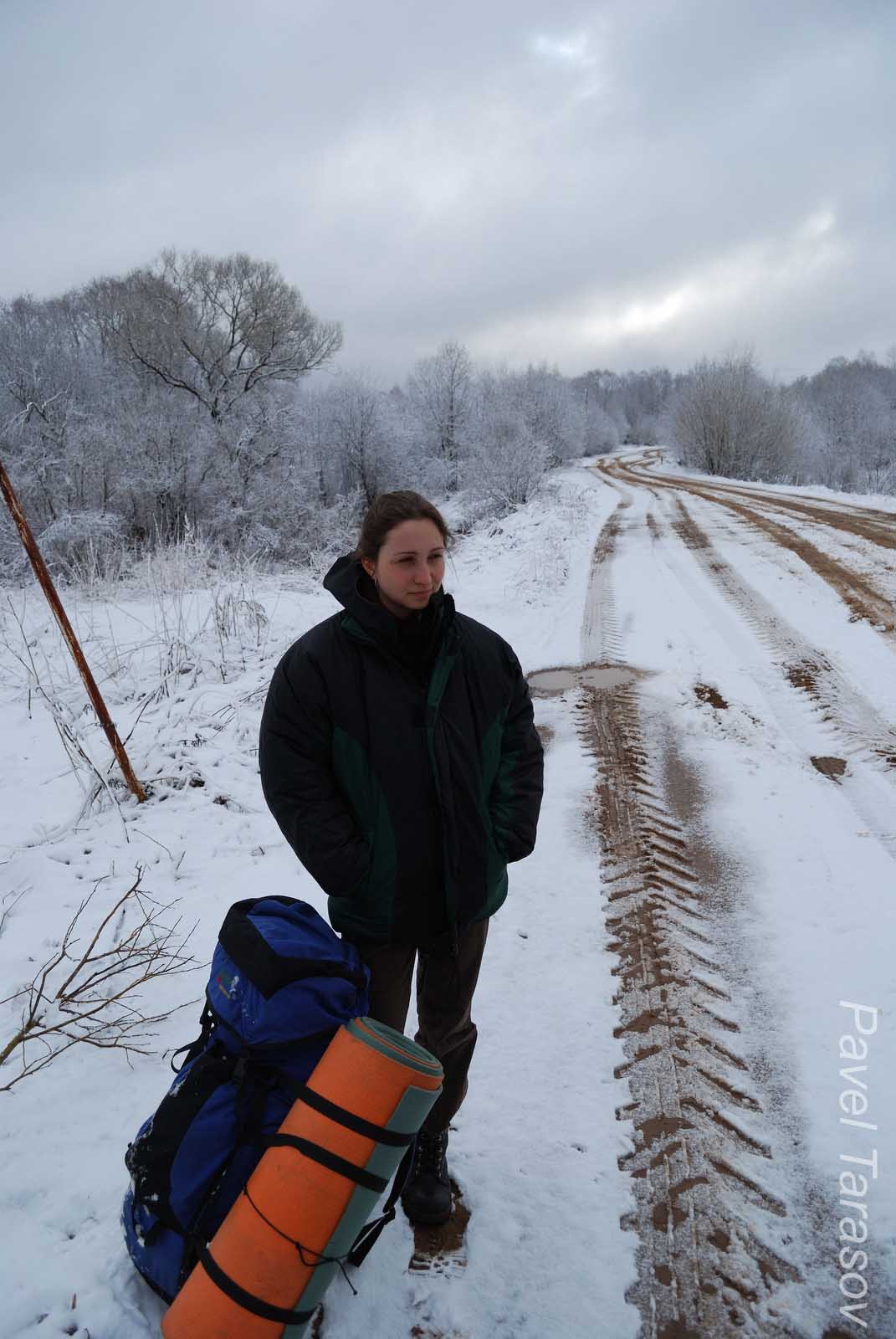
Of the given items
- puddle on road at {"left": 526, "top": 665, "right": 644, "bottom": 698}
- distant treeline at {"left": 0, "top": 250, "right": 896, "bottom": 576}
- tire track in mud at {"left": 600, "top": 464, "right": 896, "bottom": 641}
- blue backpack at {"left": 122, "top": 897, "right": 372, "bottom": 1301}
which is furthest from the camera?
distant treeline at {"left": 0, "top": 250, "right": 896, "bottom": 576}

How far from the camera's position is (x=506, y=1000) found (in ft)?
9.20

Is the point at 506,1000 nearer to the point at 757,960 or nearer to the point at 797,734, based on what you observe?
the point at 757,960

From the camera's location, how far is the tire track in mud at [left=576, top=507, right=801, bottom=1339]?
182 centimetres

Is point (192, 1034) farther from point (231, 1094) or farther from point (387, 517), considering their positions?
point (387, 517)

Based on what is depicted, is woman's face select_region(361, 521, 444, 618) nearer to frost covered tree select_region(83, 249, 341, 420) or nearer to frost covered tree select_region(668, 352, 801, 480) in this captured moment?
frost covered tree select_region(83, 249, 341, 420)

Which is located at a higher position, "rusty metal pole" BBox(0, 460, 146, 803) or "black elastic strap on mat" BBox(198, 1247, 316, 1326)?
"rusty metal pole" BBox(0, 460, 146, 803)

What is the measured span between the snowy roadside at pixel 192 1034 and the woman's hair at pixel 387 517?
2.00m

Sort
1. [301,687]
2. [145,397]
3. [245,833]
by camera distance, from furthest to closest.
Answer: [145,397] → [245,833] → [301,687]

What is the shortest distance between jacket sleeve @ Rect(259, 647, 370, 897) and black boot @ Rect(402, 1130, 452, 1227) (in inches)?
36.6

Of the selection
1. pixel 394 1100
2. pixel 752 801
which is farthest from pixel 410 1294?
pixel 752 801

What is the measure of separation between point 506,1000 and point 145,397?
21.5 metres

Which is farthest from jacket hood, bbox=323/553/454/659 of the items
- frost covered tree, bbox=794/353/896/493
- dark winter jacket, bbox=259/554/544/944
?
frost covered tree, bbox=794/353/896/493

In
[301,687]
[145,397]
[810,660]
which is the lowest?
[810,660]

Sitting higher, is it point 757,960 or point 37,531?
point 37,531
